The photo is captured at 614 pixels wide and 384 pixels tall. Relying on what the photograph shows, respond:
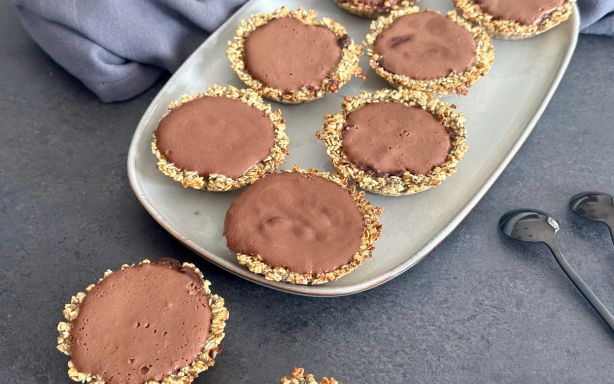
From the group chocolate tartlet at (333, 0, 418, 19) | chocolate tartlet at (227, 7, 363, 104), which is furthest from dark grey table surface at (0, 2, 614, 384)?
chocolate tartlet at (333, 0, 418, 19)

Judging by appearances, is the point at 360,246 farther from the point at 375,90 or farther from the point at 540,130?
the point at 540,130

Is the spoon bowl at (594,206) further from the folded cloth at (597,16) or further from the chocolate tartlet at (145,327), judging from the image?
the chocolate tartlet at (145,327)

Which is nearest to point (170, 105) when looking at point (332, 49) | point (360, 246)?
point (332, 49)

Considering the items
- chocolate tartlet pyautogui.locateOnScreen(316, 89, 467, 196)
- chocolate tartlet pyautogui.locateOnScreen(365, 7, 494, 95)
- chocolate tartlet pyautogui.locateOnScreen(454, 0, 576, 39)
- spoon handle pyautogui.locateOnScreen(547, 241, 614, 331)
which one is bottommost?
spoon handle pyautogui.locateOnScreen(547, 241, 614, 331)

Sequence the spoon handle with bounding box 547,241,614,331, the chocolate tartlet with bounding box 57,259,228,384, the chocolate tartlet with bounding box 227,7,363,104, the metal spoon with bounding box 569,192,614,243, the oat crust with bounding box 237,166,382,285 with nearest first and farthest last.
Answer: the chocolate tartlet with bounding box 57,259,228,384 → the oat crust with bounding box 237,166,382,285 → the spoon handle with bounding box 547,241,614,331 → the metal spoon with bounding box 569,192,614,243 → the chocolate tartlet with bounding box 227,7,363,104

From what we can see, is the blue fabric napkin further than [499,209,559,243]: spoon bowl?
Yes

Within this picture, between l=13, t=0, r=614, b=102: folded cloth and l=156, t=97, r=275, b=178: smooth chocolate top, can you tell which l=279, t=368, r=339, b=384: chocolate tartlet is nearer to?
l=156, t=97, r=275, b=178: smooth chocolate top
